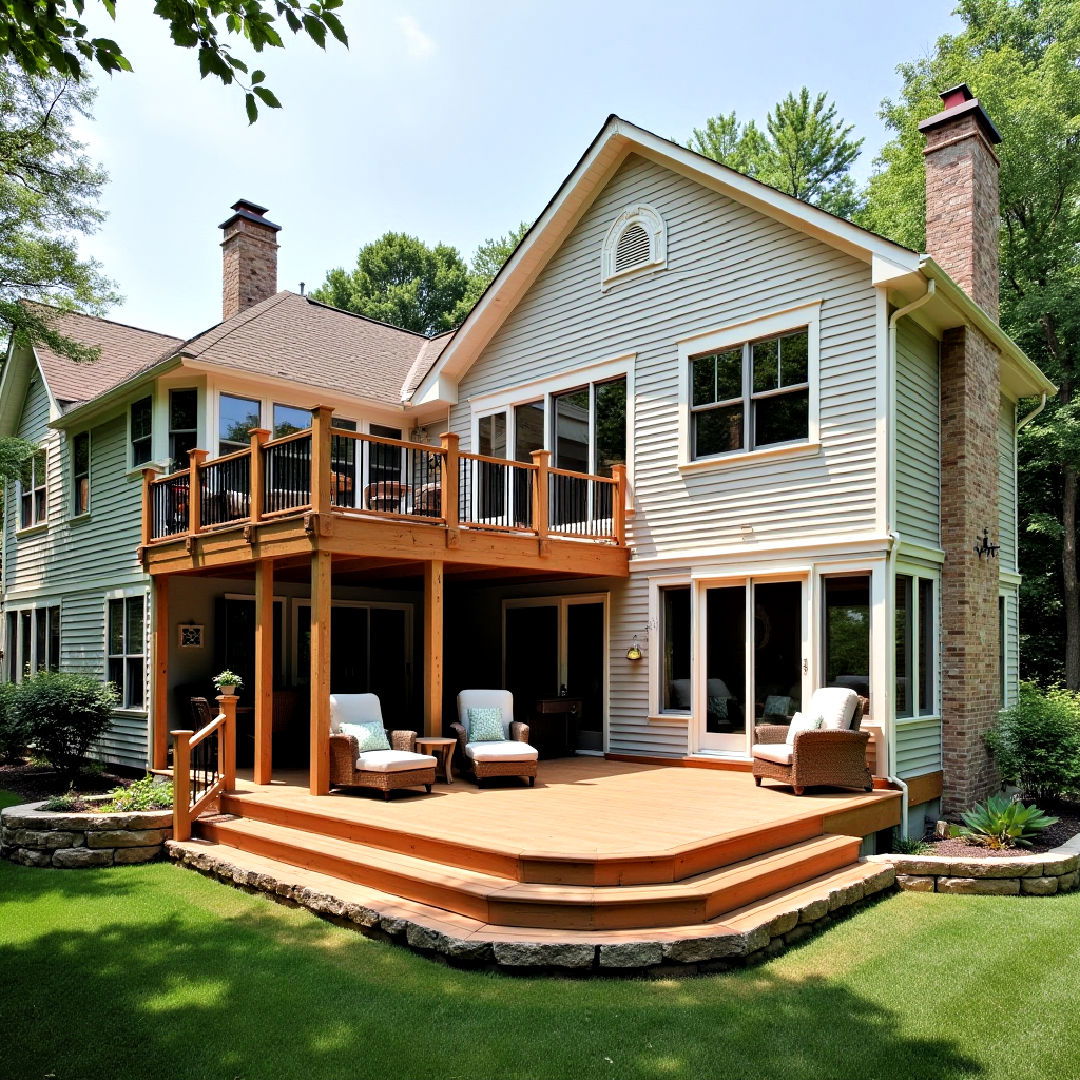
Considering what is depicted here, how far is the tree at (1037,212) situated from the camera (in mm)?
16703

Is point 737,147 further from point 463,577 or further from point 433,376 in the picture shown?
point 463,577

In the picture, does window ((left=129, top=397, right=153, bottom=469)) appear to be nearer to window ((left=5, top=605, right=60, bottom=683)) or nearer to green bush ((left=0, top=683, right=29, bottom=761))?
green bush ((left=0, top=683, right=29, bottom=761))

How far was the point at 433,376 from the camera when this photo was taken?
13383 mm

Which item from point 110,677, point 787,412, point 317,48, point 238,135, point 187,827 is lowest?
point 187,827

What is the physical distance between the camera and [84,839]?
27.3 ft

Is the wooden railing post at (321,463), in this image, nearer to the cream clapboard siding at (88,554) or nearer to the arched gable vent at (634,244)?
the arched gable vent at (634,244)

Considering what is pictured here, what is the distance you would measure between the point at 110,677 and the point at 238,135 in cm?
964

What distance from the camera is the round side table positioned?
348 inches

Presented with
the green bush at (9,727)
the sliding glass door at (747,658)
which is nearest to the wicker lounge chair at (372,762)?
the sliding glass door at (747,658)

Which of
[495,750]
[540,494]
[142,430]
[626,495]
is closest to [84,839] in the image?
[495,750]

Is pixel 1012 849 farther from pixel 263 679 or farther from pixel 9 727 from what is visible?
pixel 9 727

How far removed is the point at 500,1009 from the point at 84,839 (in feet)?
17.9

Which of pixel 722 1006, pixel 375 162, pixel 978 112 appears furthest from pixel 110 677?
pixel 978 112

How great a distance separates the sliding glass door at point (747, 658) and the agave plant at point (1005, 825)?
199cm
